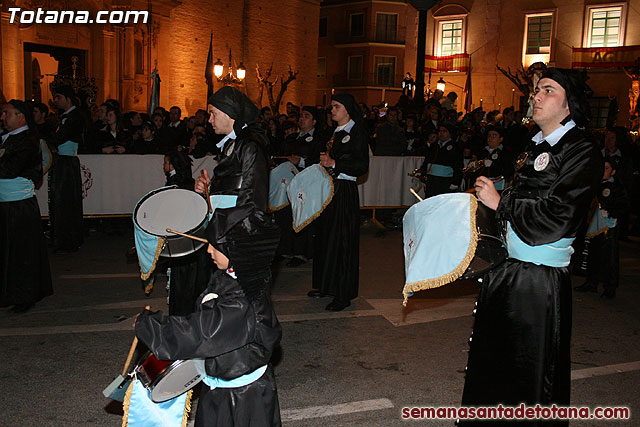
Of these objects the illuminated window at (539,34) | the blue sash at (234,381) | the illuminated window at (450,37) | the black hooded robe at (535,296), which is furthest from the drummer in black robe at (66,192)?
the illuminated window at (450,37)

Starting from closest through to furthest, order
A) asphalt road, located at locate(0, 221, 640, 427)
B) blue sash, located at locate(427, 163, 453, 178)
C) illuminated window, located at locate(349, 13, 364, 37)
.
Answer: asphalt road, located at locate(0, 221, 640, 427), blue sash, located at locate(427, 163, 453, 178), illuminated window, located at locate(349, 13, 364, 37)

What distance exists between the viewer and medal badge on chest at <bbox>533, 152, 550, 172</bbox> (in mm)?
3308

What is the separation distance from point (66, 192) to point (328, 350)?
563cm

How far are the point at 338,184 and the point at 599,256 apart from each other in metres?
3.52

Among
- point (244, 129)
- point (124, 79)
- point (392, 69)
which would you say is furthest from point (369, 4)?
point (244, 129)

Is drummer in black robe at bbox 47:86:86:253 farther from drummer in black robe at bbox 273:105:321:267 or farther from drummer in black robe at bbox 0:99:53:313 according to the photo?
drummer in black robe at bbox 273:105:321:267

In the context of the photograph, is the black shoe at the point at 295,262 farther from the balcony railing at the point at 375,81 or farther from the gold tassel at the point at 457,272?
the balcony railing at the point at 375,81

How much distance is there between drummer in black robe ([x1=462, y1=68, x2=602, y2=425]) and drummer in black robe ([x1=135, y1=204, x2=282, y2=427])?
1291 millimetres

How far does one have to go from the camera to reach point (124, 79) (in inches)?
835

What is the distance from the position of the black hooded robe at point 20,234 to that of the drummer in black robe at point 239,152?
9.24 feet

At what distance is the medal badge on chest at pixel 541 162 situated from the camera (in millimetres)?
3308

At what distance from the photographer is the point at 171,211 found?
410 centimetres

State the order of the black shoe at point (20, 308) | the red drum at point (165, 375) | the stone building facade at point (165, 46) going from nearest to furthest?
1. the red drum at point (165, 375)
2. the black shoe at point (20, 308)
3. the stone building facade at point (165, 46)

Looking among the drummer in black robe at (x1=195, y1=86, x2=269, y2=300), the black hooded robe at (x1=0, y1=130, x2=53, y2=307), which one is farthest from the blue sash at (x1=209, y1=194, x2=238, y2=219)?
the black hooded robe at (x1=0, y1=130, x2=53, y2=307)
